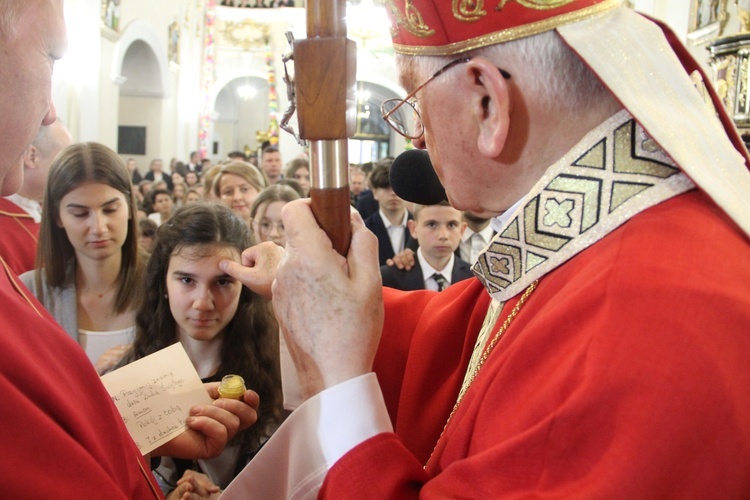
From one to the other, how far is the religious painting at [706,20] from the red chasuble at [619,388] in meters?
7.89

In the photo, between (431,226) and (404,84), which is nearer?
(404,84)

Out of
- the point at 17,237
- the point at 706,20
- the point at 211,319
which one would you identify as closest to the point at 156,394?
the point at 211,319

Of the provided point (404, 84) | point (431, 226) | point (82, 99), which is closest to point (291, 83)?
point (404, 84)

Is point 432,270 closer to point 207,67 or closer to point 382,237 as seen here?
point 382,237

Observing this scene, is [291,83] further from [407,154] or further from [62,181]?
[62,181]

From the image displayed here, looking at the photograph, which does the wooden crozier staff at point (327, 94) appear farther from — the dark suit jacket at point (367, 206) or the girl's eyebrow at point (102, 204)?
the dark suit jacket at point (367, 206)

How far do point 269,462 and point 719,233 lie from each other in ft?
2.73

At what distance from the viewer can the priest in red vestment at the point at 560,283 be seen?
80 centimetres

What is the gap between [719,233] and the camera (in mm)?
918

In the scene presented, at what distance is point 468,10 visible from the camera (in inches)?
43.3

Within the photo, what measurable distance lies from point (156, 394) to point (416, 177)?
2.60ft

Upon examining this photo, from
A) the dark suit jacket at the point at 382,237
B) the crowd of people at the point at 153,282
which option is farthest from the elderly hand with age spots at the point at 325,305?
the dark suit jacket at the point at 382,237

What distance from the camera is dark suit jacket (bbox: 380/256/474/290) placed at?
3496 millimetres

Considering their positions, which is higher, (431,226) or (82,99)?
(82,99)
